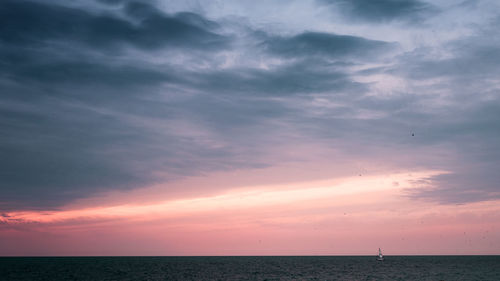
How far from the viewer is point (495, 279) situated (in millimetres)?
111625

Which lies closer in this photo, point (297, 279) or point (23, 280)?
point (297, 279)

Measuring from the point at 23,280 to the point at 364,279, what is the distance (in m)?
91.3

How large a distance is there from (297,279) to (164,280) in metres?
34.5

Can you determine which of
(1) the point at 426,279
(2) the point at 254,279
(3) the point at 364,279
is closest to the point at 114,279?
(2) the point at 254,279

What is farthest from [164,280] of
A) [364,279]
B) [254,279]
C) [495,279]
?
[495,279]

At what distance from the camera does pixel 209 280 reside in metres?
113

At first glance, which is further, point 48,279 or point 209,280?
point 48,279

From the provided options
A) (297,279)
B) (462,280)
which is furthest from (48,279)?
(462,280)

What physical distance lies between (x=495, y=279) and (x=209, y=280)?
239 feet

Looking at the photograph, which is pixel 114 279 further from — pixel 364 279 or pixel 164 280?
pixel 364 279

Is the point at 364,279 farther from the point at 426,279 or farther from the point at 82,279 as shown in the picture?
the point at 82,279

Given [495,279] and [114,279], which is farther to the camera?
[114,279]

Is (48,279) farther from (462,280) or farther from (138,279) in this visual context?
(462,280)

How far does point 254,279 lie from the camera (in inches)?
4525
